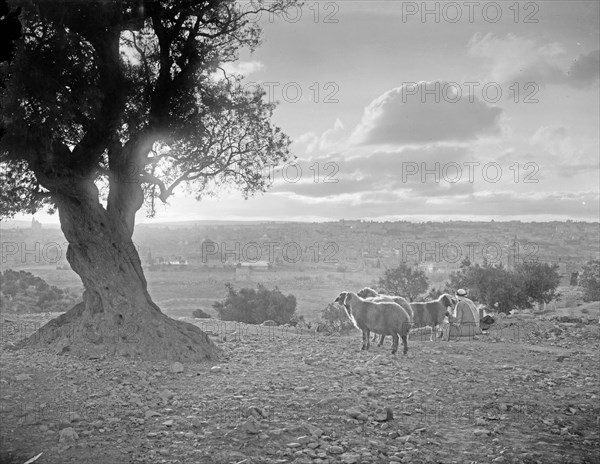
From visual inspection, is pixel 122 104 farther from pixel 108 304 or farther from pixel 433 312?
pixel 433 312

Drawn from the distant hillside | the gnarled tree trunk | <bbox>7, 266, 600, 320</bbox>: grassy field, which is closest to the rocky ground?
the gnarled tree trunk

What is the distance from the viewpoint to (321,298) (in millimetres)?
94125

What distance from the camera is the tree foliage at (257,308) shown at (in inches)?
1829

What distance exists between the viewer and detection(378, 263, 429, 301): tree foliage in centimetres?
5159

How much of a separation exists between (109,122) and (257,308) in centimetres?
3601

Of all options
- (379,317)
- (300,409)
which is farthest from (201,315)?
(300,409)

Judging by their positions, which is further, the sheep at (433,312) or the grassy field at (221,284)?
the grassy field at (221,284)

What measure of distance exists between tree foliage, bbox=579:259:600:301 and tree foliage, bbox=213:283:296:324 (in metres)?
26.3

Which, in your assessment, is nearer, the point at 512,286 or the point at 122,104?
the point at 122,104

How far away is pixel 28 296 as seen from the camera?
162ft

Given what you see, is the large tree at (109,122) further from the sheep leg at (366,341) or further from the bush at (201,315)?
the bush at (201,315)

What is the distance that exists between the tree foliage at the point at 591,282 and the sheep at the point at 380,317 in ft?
108

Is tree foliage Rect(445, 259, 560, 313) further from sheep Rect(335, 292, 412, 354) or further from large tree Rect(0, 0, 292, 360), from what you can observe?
large tree Rect(0, 0, 292, 360)

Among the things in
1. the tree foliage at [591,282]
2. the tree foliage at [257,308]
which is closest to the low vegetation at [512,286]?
the tree foliage at [591,282]
